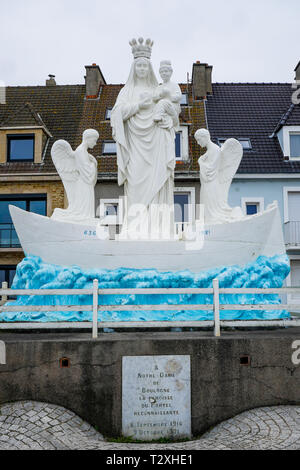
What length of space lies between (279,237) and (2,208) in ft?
46.9

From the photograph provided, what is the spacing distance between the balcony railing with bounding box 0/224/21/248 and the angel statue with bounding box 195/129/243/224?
38.9ft

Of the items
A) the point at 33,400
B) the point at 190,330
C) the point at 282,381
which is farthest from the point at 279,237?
the point at 33,400

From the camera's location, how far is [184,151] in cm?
2155

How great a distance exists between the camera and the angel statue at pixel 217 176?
37.3 ft

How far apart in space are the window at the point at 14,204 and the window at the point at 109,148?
347 centimetres

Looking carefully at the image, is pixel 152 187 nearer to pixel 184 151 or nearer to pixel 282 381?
pixel 282 381

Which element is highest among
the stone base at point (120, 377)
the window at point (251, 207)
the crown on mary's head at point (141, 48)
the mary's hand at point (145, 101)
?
the crown on mary's head at point (141, 48)

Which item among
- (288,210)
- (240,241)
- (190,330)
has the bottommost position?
(190,330)

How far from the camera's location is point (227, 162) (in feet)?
38.5

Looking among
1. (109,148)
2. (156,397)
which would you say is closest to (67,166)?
(156,397)

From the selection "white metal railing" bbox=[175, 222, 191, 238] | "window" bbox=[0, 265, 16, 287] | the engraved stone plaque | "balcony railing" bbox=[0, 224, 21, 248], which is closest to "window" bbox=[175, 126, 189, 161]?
"balcony railing" bbox=[0, 224, 21, 248]

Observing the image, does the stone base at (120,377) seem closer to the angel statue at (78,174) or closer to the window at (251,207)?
the angel statue at (78,174)

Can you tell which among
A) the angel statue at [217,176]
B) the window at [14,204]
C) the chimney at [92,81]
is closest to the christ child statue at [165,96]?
the angel statue at [217,176]

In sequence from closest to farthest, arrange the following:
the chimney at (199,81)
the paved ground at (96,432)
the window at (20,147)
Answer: the paved ground at (96,432)
the window at (20,147)
the chimney at (199,81)
